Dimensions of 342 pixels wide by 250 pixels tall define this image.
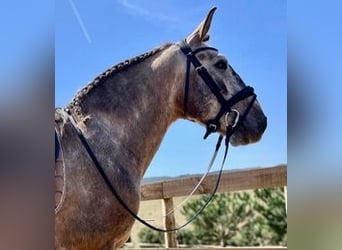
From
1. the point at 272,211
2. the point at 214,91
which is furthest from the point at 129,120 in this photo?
the point at 272,211

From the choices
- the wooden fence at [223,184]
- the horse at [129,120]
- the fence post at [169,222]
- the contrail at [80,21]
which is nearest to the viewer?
the horse at [129,120]

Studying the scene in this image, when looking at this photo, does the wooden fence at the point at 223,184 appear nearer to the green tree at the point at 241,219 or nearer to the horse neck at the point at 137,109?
the green tree at the point at 241,219

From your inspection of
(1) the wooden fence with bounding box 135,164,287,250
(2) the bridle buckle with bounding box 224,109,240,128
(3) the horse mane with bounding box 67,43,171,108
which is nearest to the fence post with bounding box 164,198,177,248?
(1) the wooden fence with bounding box 135,164,287,250

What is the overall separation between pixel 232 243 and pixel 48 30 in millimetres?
989

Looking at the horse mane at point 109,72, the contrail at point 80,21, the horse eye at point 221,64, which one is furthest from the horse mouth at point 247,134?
the contrail at point 80,21

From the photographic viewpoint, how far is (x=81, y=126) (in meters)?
1.01

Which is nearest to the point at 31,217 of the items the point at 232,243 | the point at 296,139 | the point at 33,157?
the point at 33,157

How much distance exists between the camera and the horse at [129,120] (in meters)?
0.98

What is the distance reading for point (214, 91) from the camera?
3.66 ft

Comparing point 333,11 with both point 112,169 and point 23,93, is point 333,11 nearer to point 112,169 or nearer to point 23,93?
point 23,93

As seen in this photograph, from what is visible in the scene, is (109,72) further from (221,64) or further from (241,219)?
(241,219)

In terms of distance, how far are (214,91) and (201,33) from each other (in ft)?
0.53

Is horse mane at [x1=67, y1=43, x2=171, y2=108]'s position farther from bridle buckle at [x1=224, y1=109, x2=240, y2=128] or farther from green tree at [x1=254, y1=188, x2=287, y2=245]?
green tree at [x1=254, y1=188, x2=287, y2=245]

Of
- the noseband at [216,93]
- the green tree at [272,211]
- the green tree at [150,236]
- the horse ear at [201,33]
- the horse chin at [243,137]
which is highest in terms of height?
the horse ear at [201,33]
